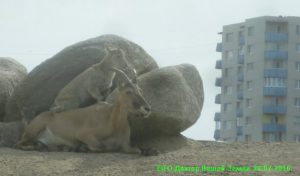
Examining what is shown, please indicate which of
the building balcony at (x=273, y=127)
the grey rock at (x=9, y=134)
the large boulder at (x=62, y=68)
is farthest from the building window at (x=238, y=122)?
the grey rock at (x=9, y=134)

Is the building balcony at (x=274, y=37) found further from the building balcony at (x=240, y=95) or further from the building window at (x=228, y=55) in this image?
the building balcony at (x=240, y=95)

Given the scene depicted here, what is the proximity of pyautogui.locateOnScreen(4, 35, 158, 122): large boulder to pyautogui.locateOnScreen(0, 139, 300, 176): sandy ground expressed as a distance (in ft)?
7.59

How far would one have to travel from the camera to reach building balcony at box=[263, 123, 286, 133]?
6050 cm

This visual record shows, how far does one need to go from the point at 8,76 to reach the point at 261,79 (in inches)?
1769

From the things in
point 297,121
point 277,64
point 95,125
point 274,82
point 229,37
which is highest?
point 229,37

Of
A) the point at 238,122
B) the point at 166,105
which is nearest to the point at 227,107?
the point at 238,122

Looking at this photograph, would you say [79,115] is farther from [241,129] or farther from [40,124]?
[241,129]

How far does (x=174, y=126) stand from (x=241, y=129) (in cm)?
4768

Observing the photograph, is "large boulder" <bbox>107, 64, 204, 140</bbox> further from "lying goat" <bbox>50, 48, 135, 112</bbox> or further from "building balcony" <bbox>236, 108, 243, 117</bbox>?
"building balcony" <bbox>236, 108, 243, 117</bbox>

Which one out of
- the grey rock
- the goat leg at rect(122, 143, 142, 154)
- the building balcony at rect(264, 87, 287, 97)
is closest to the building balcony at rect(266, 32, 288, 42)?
the building balcony at rect(264, 87, 287, 97)

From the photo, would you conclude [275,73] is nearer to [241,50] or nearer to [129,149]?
[241,50]

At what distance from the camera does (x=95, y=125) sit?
47.2 ft

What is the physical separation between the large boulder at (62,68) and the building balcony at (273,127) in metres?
44.7

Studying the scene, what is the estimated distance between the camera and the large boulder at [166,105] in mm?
14695
